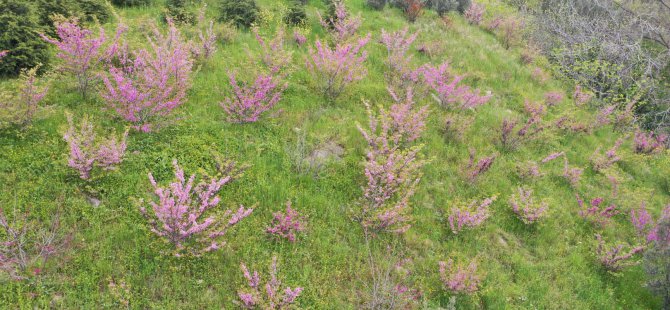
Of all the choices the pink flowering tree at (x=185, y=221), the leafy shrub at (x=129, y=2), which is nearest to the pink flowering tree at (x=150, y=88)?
the pink flowering tree at (x=185, y=221)

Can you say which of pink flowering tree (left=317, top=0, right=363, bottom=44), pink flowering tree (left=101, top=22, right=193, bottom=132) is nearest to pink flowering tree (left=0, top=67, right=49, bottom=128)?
pink flowering tree (left=101, top=22, right=193, bottom=132)

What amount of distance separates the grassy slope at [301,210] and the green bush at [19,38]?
69 centimetres

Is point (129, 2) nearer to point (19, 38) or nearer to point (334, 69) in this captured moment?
point (19, 38)

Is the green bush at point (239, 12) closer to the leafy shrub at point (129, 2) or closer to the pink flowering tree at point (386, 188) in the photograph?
the leafy shrub at point (129, 2)

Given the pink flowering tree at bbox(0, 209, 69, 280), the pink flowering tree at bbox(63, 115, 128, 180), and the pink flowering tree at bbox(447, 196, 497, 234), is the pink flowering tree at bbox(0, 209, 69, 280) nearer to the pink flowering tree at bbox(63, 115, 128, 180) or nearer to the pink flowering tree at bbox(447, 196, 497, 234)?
the pink flowering tree at bbox(63, 115, 128, 180)

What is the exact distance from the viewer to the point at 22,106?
5785 millimetres

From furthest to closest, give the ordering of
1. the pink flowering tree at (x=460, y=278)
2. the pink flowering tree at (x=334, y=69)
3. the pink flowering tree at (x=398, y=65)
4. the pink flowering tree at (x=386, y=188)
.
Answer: the pink flowering tree at (x=398, y=65), the pink flowering tree at (x=334, y=69), the pink flowering tree at (x=386, y=188), the pink flowering tree at (x=460, y=278)

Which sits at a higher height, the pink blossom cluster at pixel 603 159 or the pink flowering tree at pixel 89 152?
the pink flowering tree at pixel 89 152

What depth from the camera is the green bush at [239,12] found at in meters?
10.7

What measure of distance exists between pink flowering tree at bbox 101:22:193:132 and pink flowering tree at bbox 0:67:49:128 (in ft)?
3.10

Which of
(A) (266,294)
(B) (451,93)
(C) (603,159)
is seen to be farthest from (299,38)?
(C) (603,159)

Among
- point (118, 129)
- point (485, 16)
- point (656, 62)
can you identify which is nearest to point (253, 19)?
point (118, 129)

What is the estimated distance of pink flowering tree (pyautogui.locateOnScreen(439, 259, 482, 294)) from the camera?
524 centimetres

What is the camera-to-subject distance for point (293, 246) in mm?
5469
